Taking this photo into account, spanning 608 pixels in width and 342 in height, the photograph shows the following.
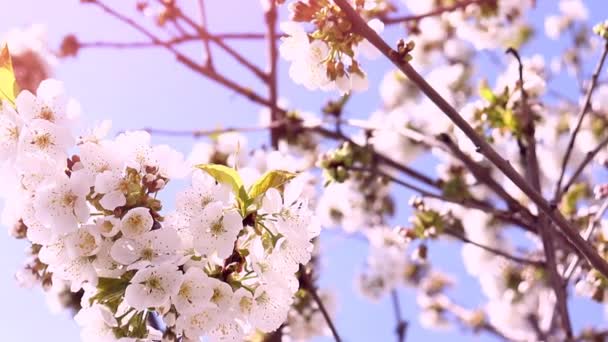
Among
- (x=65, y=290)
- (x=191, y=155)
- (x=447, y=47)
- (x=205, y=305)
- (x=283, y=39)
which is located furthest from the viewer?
(x=447, y=47)

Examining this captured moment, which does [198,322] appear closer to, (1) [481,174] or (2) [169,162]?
(2) [169,162]

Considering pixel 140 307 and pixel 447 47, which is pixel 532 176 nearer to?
pixel 140 307

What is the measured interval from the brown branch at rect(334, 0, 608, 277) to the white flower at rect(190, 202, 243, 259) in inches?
13.2

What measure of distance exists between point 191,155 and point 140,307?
2.13m

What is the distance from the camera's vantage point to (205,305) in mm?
1052

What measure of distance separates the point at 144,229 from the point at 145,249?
0.03 meters

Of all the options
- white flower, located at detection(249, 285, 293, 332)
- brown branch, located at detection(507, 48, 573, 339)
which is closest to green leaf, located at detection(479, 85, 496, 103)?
brown branch, located at detection(507, 48, 573, 339)

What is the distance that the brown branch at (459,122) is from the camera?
1.05 m

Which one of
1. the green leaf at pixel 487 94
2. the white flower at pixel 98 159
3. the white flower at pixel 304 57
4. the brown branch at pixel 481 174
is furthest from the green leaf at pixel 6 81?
the green leaf at pixel 487 94

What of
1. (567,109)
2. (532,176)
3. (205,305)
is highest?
(567,109)

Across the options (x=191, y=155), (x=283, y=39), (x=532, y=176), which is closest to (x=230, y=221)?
(x=283, y=39)

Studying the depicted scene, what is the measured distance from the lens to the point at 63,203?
3.38 ft

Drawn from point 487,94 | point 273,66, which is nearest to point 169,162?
point 487,94

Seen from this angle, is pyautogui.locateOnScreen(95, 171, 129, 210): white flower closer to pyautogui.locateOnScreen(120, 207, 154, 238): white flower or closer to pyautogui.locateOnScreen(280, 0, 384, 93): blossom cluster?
pyautogui.locateOnScreen(120, 207, 154, 238): white flower
